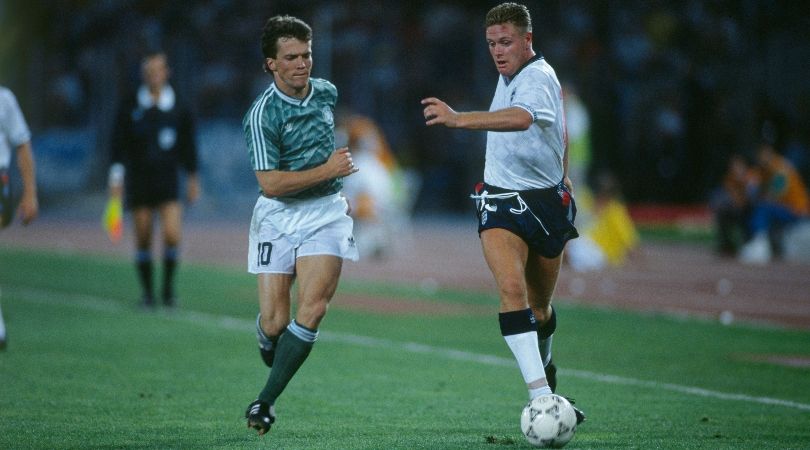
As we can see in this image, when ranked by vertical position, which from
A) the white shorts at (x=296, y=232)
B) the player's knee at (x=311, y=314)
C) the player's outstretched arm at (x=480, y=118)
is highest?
the player's outstretched arm at (x=480, y=118)

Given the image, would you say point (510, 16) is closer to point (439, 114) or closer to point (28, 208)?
point (439, 114)

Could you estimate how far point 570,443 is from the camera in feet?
23.0

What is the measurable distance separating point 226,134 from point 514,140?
23653mm

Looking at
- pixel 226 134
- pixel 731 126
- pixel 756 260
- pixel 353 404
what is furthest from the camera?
pixel 226 134

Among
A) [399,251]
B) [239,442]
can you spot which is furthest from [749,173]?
[239,442]

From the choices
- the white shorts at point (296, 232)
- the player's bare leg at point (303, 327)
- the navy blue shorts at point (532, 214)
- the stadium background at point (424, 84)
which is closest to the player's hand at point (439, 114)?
the navy blue shorts at point (532, 214)

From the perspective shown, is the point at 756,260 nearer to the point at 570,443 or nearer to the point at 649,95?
the point at 649,95

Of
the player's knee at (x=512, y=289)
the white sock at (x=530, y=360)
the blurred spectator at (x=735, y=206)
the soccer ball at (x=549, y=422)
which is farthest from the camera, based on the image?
the blurred spectator at (x=735, y=206)

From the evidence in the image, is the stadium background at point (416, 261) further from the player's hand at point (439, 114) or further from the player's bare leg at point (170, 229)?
the player's hand at point (439, 114)

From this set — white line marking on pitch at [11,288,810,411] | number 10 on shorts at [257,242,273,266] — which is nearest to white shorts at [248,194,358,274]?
number 10 on shorts at [257,242,273,266]

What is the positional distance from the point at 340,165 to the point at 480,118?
88 centimetres

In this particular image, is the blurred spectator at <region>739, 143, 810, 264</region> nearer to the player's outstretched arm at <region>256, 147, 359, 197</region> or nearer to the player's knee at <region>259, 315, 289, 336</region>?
the player's knee at <region>259, 315, 289, 336</region>

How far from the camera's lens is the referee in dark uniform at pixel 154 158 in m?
13.9

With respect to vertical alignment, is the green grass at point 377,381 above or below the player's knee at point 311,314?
below
